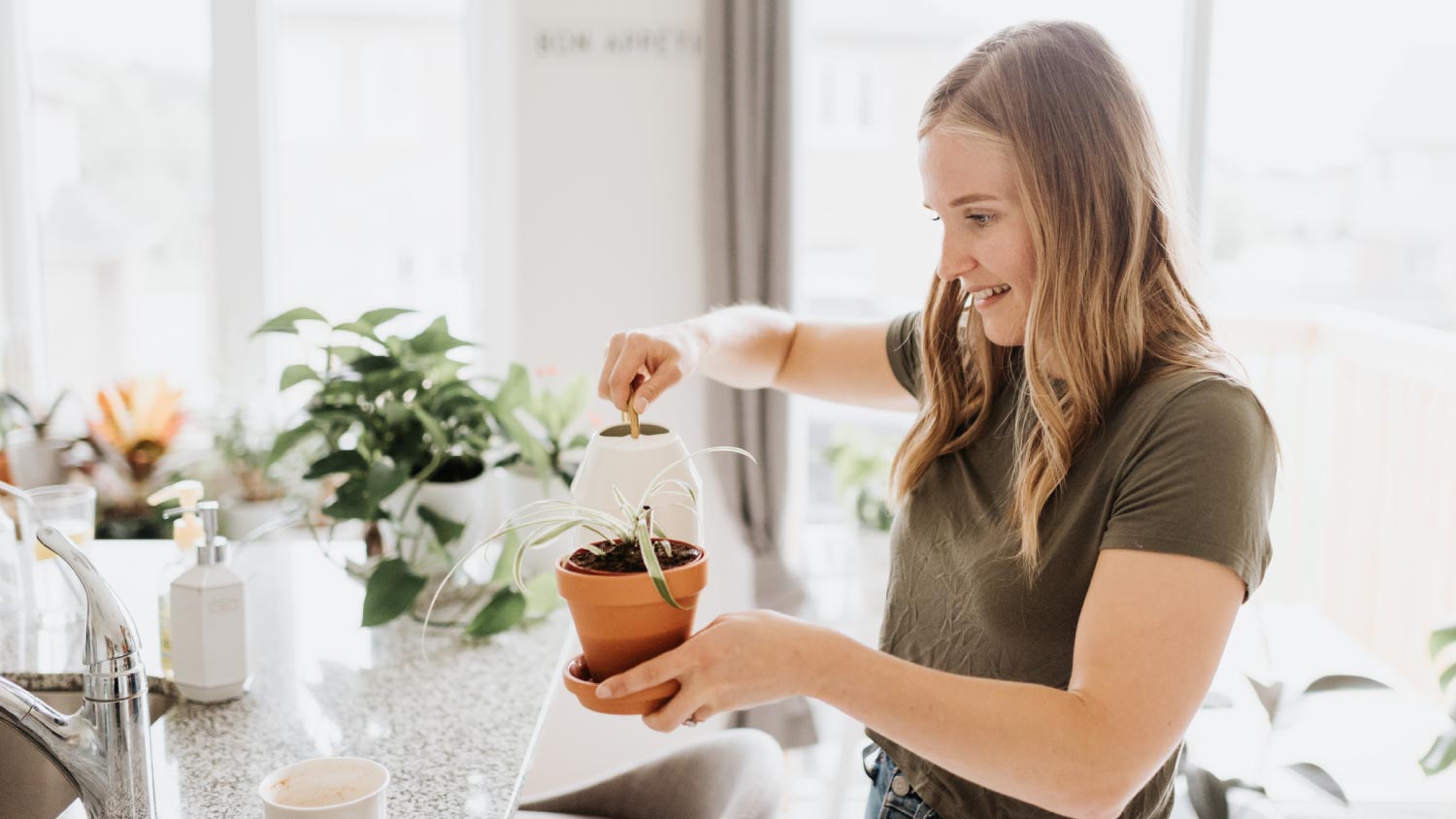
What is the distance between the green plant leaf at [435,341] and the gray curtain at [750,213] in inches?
47.7

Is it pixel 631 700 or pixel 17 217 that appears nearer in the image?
pixel 631 700

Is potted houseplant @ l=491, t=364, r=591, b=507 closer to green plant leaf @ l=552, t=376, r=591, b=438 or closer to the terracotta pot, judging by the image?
green plant leaf @ l=552, t=376, r=591, b=438

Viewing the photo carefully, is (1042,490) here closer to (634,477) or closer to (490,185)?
(634,477)

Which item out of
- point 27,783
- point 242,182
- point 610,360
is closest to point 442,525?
point 610,360

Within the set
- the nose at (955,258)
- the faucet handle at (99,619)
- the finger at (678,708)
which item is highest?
the nose at (955,258)

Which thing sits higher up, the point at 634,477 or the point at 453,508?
the point at 634,477

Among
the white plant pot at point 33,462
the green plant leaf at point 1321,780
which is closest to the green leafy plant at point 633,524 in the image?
the green plant leaf at point 1321,780

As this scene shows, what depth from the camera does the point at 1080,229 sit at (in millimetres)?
1113

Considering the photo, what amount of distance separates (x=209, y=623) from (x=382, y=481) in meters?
0.30

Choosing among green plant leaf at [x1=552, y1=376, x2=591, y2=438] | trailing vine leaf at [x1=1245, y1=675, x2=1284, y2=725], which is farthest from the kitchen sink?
trailing vine leaf at [x1=1245, y1=675, x2=1284, y2=725]

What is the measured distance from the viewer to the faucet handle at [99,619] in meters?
Answer: 0.97

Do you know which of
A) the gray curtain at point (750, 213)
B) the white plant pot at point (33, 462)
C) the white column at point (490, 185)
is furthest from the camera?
the white column at point (490, 185)

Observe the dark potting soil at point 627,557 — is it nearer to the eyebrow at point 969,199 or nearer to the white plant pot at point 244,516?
the eyebrow at point 969,199

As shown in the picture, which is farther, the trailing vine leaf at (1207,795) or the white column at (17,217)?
the white column at (17,217)
